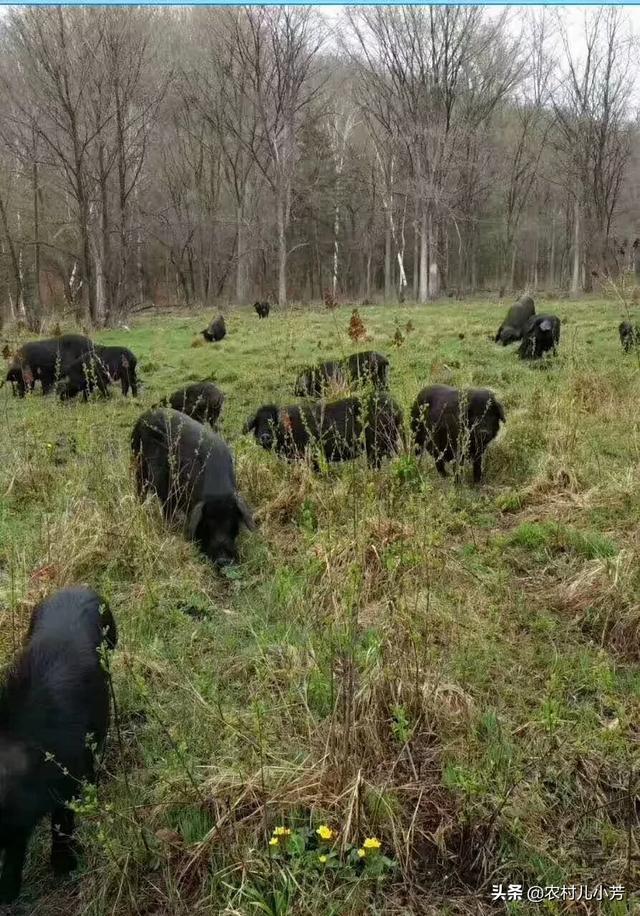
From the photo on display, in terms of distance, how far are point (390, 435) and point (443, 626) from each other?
347 centimetres

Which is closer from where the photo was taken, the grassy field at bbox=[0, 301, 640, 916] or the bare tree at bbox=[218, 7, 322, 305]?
the grassy field at bbox=[0, 301, 640, 916]

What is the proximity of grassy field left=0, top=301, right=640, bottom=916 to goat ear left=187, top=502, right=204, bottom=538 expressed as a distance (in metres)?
0.12

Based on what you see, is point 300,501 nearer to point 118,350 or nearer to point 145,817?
point 145,817

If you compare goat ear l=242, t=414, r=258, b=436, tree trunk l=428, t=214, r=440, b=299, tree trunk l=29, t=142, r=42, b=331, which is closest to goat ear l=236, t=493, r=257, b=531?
goat ear l=242, t=414, r=258, b=436

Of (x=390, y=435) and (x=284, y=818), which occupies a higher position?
(x=390, y=435)

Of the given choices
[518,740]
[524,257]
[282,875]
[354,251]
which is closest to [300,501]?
[518,740]

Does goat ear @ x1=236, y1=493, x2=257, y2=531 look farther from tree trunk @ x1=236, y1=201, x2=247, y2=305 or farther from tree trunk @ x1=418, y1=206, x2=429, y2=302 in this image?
tree trunk @ x1=236, y1=201, x2=247, y2=305

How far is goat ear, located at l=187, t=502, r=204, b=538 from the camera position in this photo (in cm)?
582

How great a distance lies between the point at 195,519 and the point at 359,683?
8.54 ft

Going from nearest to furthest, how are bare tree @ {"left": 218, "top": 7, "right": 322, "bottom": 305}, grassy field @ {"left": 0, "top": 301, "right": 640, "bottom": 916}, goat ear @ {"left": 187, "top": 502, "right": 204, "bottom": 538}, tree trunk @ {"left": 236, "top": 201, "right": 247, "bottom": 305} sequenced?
grassy field @ {"left": 0, "top": 301, "right": 640, "bottom": 916}
goat ear @ {"left": 187, "top": 502, "right": 204, "bottom": 538}
bare tree @ {"left": 218, "top": 7, "right": 322, "bottom": 305}
tree trunk @ {"left": 236, "top": 201, "right": 247, "bottom": 305}

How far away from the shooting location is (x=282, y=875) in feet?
A: 9.21

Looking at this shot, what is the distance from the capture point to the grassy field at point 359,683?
9.66 feet

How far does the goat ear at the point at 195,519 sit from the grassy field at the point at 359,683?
119mm

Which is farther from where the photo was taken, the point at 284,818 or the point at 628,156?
the point at 628,156
